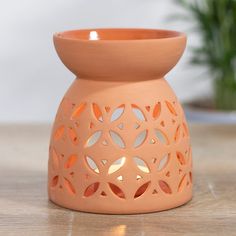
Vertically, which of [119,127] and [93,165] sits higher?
[119,127]

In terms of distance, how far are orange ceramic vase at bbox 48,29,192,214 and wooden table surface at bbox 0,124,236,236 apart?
0.02 m

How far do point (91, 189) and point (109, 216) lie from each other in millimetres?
44

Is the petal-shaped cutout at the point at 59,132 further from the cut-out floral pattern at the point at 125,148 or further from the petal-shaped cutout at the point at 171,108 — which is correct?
the petal-shaped cutout at the point at 171,108

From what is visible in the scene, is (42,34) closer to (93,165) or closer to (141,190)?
(93,165)

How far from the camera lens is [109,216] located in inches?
33.1

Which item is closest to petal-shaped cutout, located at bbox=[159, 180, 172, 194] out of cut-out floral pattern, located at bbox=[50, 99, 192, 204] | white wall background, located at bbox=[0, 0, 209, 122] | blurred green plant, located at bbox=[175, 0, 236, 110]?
cut-out floral pattern, located at bbox=[50, 99, 192, 204]

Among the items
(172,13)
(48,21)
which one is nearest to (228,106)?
(172,13)

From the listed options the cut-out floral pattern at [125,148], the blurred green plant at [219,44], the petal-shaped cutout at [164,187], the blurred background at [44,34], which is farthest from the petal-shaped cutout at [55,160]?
the blurred background at [44,34]

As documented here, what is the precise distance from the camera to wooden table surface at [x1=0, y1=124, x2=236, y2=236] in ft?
2.61

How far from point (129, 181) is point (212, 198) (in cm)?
14

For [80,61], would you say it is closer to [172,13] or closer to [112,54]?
[112,54]

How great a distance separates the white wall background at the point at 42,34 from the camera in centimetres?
266

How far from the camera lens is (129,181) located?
2.72ft

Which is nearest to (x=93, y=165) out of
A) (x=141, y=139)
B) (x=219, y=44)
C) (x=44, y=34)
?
(x=141, y=139)
